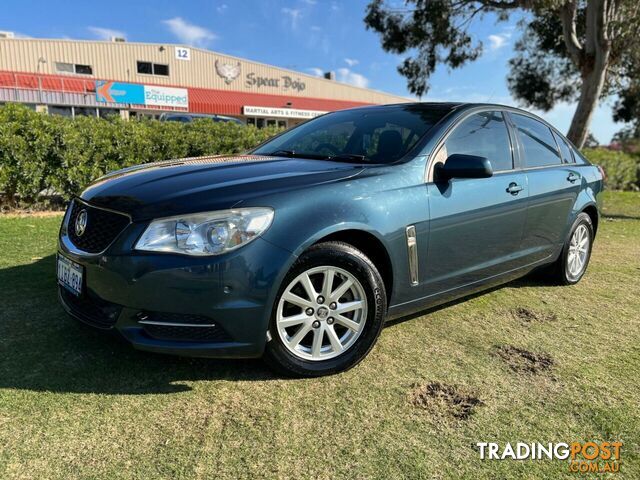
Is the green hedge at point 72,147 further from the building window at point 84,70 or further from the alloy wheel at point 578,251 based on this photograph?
the building window at point 84,70

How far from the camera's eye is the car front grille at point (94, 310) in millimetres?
2490

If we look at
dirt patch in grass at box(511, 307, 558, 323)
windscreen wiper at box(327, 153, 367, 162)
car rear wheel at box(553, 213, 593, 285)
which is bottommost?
dirt patch in grass at box(511, 307, 558, 323)

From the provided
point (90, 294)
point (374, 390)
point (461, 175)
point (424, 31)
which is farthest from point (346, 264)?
point (424, 31)

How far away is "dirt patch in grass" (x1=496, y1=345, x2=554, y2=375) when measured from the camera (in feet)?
9.65

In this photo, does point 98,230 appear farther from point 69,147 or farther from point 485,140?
point 69,147

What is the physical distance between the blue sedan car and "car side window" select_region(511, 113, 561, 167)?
19cm

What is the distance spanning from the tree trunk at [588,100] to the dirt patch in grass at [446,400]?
10.9 metres

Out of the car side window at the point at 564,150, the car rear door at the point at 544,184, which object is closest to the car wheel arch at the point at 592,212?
the car rear door at the point at 544,184

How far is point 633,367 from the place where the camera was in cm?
301

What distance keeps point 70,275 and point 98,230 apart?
1.21ft

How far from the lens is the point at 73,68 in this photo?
3106 centimetres

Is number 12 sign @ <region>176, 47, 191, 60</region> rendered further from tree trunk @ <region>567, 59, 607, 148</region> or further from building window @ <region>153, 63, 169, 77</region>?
tree trunk @ <region>567, 59, 607, 148</region>

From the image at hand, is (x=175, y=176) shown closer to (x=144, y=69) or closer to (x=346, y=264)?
(x=346, y=264)

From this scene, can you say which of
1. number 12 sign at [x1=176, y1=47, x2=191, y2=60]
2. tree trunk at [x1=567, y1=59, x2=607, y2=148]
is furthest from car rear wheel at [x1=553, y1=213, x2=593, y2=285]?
number 12 sign at [x1=176, y1=47, x2=191, y2=60]
